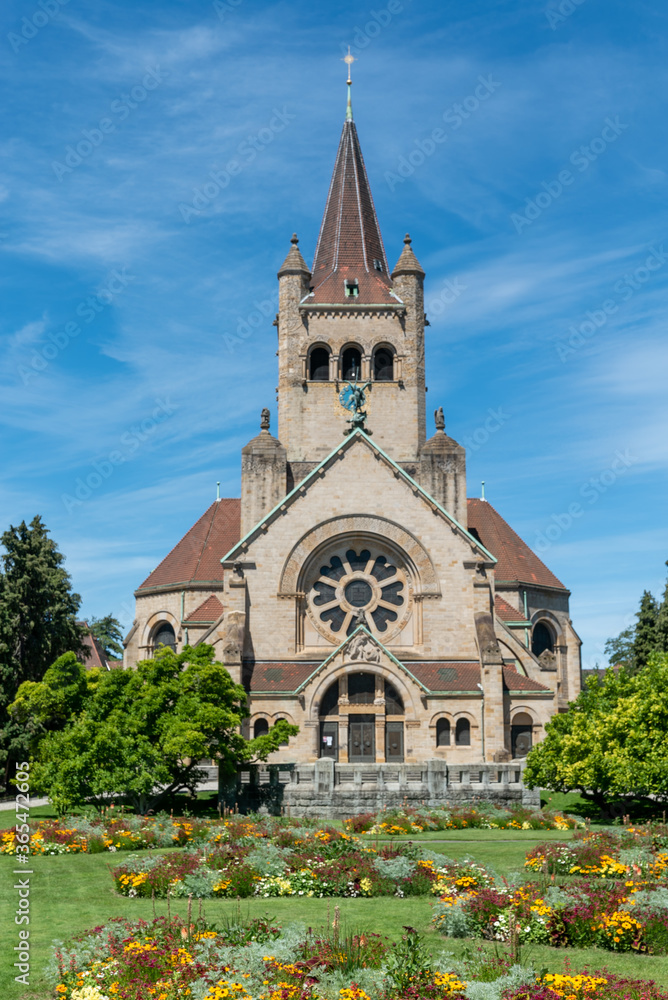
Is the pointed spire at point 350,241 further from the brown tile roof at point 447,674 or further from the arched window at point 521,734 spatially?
the arched window at point 521,734

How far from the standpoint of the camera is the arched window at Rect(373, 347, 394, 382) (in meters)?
59.3

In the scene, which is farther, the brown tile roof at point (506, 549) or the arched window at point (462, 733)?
the brown tile roof at point (506, 549)

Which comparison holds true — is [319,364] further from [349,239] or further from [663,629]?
[663,629]

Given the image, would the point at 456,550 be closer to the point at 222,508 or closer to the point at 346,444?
the point at 346,444

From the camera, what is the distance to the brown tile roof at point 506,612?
55.8 metres

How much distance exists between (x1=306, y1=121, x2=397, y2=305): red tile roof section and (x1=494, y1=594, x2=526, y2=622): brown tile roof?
18.0 metres

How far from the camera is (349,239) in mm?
63812

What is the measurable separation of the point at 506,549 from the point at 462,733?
17.6 meters

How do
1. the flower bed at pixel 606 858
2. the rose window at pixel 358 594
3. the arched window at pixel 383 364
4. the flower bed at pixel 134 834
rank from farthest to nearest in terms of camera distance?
the arched window at pixel 383 364
the rose window at pixel 358 594
the flower bed at pixel 134 834
the flower bed at pixel 606 858

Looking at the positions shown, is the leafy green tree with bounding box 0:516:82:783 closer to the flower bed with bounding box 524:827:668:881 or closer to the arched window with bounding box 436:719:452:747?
the arched window with bounding box 436:719:452:747

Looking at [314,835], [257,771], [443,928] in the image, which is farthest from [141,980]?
[257,771]

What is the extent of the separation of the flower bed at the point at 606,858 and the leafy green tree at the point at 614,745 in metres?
7.63

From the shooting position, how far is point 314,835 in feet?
78.9

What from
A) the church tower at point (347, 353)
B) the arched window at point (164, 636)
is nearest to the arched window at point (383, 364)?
the church tower at point (347, 353)
